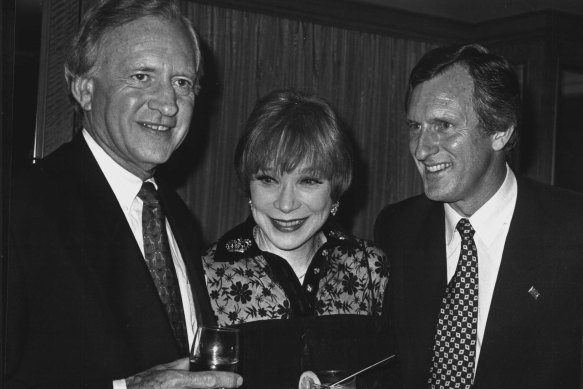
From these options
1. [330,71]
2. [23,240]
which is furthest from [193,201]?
[23,240]

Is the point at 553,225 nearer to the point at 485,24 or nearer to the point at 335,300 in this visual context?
the point at 335,300

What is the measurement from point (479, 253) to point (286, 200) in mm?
709

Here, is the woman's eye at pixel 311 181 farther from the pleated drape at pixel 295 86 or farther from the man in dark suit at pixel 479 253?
the pleated drape at pixel 295 86

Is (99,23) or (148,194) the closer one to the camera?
(99,23)

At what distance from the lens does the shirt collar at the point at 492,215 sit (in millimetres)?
2430

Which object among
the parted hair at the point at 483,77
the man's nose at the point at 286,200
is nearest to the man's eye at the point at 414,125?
the parted hair at the point at 483,77

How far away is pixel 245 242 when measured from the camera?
231 centimetres

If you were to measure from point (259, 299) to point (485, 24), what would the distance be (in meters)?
4.20

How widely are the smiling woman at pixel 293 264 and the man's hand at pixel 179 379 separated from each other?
49 cm

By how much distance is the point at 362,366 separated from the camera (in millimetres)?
2213

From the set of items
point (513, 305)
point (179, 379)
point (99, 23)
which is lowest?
point (179, 379)

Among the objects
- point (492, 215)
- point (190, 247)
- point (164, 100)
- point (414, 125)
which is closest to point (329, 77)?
point (414, 125)

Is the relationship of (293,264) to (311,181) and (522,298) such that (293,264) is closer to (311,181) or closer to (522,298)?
(311,181)

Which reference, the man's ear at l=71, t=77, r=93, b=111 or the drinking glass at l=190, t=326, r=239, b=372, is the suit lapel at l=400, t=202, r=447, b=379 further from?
the man's ear at l=71, t=77, r=93, b=111
